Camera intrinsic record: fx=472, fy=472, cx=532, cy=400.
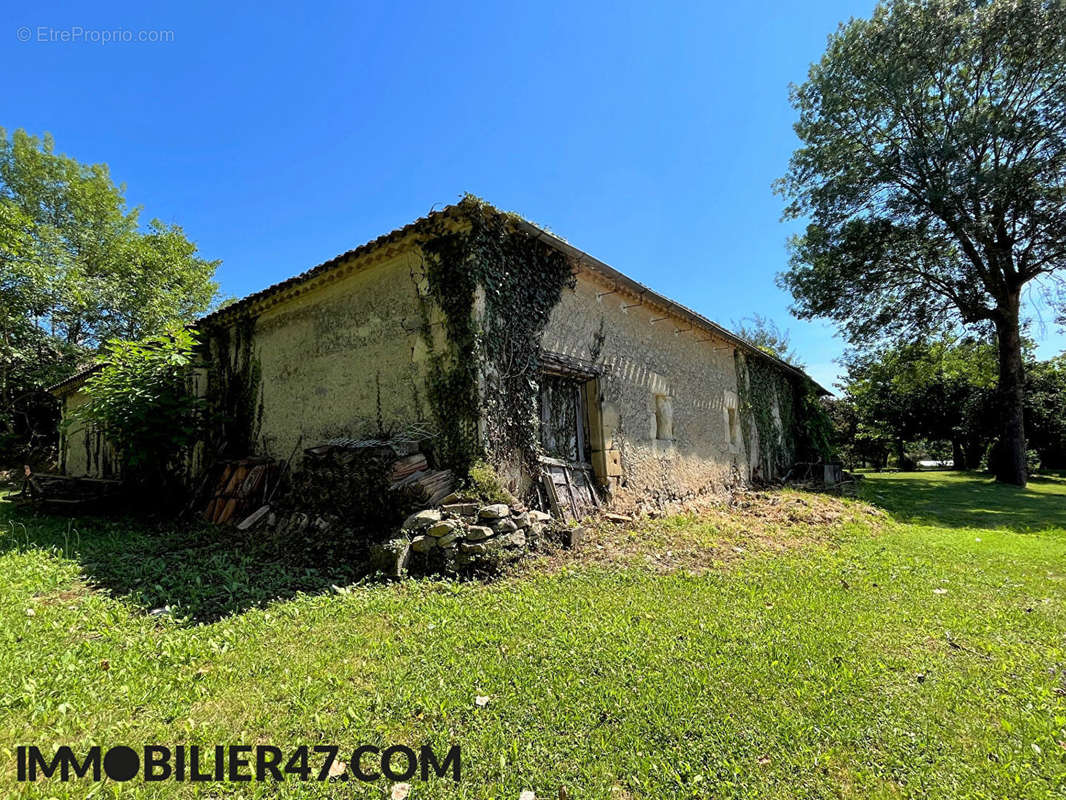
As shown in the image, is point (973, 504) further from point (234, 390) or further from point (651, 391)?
point (234, 390)

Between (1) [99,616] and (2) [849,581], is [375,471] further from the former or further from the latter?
(2) [849,581]

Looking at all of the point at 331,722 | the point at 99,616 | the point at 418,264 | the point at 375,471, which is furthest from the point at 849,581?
the point at 99,616

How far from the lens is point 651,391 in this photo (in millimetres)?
8508

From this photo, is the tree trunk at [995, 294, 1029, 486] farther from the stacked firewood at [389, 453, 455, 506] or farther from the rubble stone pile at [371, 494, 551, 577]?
the stacked firewood at [389, 453, 455, 506]

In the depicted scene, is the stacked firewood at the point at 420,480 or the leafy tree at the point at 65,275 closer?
the stacked firewood at the point at 420,480

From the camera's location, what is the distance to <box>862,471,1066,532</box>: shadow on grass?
28.1 feet

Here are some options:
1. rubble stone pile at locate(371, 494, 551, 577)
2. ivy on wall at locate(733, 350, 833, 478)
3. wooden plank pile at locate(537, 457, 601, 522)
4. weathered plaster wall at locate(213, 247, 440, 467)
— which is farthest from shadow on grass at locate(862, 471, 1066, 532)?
weathered plaster wall at locate(213, 247, 440, 467)

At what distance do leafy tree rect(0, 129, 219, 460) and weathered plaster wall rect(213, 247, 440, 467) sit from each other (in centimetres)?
1369

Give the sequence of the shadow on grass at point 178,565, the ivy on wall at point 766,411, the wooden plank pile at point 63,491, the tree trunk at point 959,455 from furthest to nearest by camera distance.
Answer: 1. the tree trunk at point 959,455
2. the ivy on wall at point 766,411
3. the wooden plank pile at point 63,491
4. the shadow on grass at point 178,565

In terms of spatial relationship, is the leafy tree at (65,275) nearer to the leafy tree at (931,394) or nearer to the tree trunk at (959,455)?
the leafy tree at (931,394)

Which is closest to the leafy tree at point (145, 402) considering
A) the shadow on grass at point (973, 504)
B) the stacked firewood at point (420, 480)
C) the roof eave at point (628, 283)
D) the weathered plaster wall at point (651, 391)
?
the stacked firewood at point (420, 480)

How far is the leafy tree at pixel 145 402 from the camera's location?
7.63 metres

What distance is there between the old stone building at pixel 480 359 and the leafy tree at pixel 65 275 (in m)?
11.9

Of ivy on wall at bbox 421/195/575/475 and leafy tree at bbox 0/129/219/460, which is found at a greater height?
leafy tree at bbox 0/129/219/460
